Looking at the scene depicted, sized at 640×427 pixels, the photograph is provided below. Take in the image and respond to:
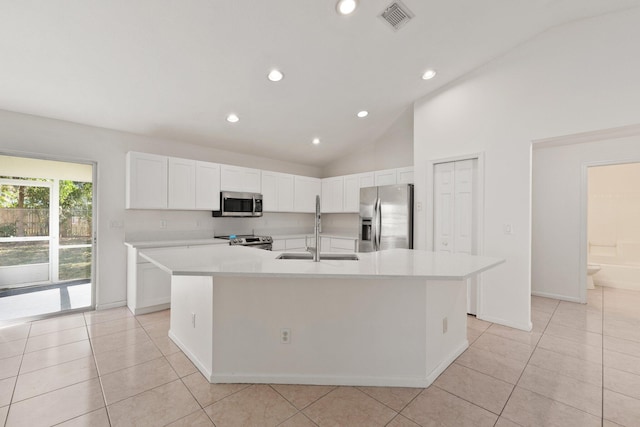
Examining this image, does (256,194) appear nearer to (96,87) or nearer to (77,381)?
(96,87)

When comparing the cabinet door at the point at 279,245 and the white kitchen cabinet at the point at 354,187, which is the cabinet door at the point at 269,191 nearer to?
the cabinet door at the point at 279,245

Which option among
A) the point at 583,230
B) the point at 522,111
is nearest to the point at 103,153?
the point at 522,111

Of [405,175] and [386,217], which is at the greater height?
[405,175]

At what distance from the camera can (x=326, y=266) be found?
202 centimetres

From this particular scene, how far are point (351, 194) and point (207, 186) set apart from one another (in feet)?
8.57

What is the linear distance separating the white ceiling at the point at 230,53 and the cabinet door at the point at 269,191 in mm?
1186

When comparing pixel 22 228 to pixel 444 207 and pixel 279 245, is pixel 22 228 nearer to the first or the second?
pixel 279 245

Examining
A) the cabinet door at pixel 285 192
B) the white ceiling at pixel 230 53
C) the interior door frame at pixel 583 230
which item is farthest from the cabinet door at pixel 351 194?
the interior door frame at pixel 583 230

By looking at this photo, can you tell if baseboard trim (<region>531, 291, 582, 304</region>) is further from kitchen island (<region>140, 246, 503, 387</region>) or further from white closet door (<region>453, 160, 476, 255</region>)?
kitchen island (<region>140, 246, 503, 387</region>)

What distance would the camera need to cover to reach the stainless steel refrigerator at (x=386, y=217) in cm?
415

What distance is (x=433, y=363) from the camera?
7.23 feet

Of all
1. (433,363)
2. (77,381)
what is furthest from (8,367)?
(433,363)

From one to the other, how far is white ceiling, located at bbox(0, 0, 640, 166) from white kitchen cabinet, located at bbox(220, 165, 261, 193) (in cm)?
75

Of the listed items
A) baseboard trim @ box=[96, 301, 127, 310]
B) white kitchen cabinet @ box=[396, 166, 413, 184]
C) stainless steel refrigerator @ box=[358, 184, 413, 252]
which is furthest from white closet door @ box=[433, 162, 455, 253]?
baseboard trim @ box=[96, 301, 127, 310]
